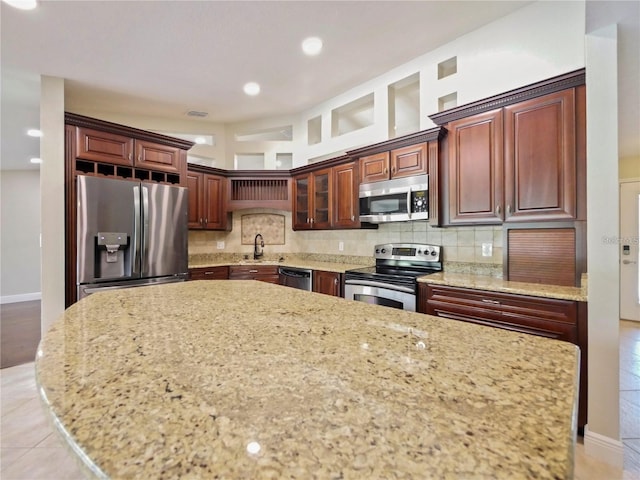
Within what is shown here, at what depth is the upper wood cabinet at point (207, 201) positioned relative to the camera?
3984 mm

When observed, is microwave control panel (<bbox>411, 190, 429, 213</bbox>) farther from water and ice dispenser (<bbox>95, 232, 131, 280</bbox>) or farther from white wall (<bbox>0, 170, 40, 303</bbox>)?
white wall (<bbox>0, 170, 40, 303</bbox>)

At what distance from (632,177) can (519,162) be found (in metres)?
4.03

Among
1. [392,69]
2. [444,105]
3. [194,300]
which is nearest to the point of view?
[194,300]

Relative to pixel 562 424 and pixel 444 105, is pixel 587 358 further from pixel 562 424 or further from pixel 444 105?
pixel 444 105

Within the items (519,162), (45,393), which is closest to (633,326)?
(519,162)

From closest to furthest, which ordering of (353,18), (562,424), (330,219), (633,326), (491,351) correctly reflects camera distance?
(562,424) → (491,351) → (353,18) → (330,219) → (633,326)

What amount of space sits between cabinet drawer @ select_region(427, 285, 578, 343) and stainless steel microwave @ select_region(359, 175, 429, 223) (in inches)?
30.7

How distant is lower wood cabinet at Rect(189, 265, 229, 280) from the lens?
12.3 feet

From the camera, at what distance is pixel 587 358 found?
180 centimetres

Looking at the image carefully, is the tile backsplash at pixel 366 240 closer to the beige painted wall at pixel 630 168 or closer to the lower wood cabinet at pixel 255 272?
the lower wood cabinet at pixel 255 272

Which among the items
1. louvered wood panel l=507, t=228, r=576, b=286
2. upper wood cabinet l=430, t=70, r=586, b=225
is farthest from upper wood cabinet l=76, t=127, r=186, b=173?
louvered wood panel l=507, t=228, r=576, b=286

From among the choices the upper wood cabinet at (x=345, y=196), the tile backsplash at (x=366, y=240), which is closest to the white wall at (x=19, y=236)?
the tile backsplash at (x=366, y=240)

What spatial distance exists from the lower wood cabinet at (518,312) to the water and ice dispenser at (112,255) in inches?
114

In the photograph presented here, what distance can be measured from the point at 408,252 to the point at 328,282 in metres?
0.92
